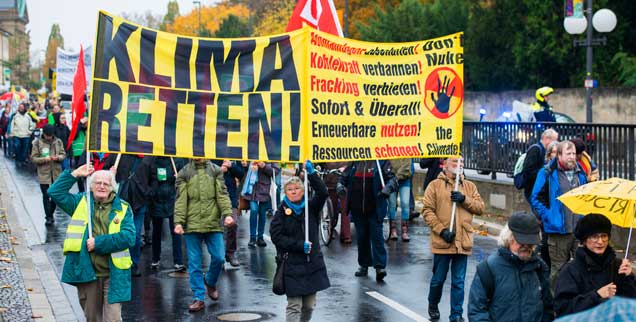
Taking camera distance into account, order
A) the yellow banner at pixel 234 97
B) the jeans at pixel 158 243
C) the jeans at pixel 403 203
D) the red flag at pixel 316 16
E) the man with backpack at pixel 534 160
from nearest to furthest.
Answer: the yellow banner at pixel 234 97, the man with backpack at pixel 534 160, the jeans at pixel 158 243, the red flag at pixel 316 16, the jeans at pixel 403 203

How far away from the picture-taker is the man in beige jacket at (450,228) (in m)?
9.40

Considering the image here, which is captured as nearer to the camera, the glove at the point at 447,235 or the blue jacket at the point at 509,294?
the blue jacket at the point at 509,294

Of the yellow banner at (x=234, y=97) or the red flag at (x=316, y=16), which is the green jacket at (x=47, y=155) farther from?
the yellow banner at (x=234, y=97)

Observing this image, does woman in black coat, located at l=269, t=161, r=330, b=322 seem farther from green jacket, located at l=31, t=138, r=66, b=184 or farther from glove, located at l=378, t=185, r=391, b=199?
green jacket, located at l=31, t=138, r=66, b=184

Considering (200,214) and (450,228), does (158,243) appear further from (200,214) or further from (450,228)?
(450,228)

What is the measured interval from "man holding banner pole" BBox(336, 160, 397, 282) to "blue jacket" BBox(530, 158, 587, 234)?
2438 mm

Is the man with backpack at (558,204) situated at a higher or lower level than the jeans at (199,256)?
higher

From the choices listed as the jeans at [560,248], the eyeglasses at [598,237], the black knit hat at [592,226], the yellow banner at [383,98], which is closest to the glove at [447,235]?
the yellow banner at [383,98]

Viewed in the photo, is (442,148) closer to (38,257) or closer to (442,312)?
(442,312)

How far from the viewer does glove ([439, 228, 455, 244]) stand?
9.31 m

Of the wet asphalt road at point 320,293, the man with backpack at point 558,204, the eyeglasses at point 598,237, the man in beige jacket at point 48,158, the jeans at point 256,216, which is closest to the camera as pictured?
the eyeglasses at point 598,237

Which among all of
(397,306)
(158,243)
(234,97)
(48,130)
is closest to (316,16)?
(158,243)

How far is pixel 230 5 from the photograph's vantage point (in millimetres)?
109812

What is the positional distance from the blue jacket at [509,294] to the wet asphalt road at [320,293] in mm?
3586
